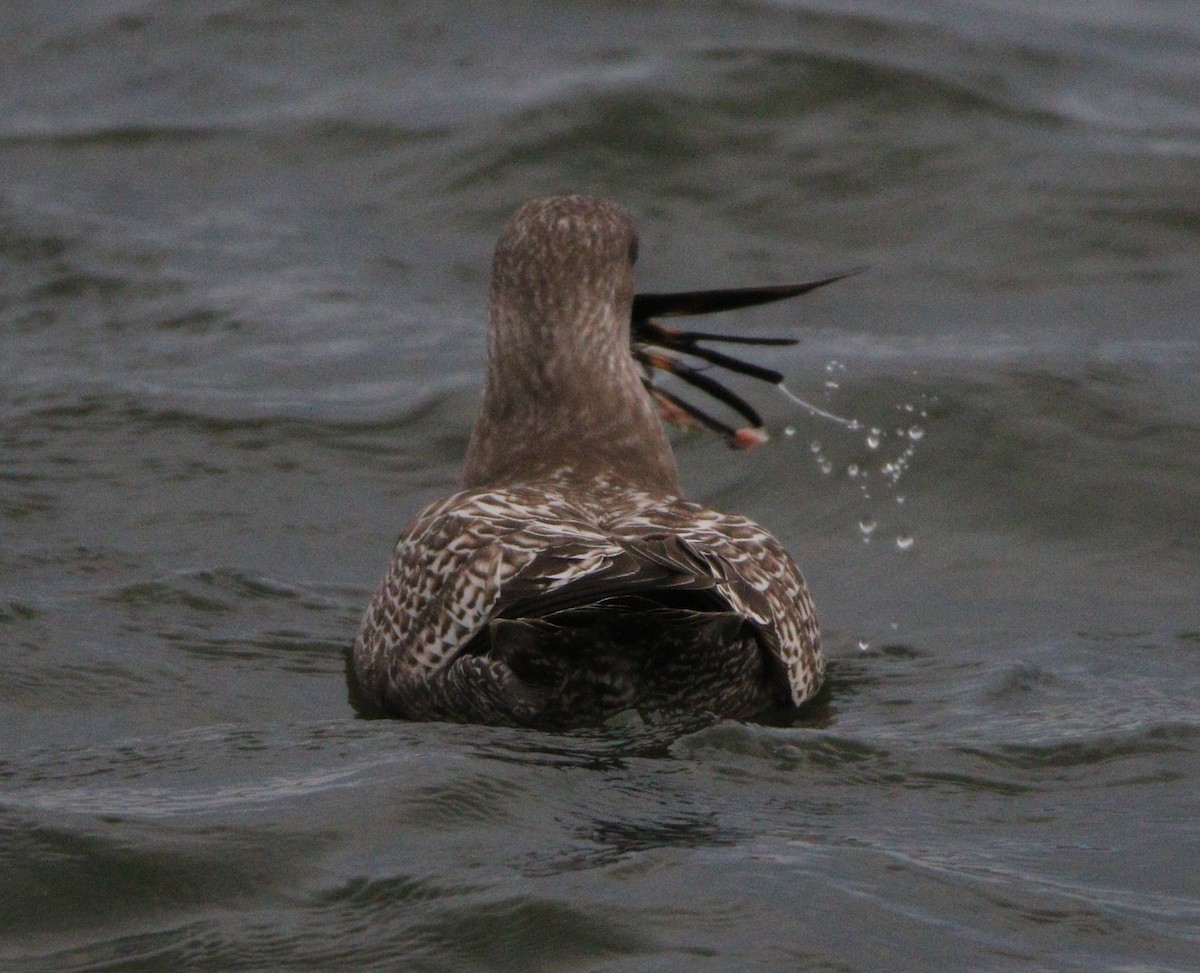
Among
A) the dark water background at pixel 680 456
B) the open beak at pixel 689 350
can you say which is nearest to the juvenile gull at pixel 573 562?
the dark water background at pixel 680 456

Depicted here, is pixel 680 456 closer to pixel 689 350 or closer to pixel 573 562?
pixel 689 350

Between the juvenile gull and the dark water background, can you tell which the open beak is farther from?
the dark water background

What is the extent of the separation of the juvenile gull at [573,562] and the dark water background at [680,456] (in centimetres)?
16

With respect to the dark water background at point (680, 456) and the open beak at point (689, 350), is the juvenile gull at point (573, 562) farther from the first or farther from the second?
the open beak at point (689, 350)

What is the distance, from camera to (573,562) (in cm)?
576

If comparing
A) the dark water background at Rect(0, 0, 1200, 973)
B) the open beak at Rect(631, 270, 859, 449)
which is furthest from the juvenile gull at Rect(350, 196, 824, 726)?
the open beak at Rect(631, 270, 859, 449)

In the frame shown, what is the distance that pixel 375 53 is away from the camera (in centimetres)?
1578

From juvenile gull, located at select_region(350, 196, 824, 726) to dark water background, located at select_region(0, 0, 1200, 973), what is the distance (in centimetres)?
16

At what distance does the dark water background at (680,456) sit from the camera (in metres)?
5.04

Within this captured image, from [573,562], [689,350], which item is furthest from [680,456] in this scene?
[573,562]

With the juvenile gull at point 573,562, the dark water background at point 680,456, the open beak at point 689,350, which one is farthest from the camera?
the open beak at point 689,350

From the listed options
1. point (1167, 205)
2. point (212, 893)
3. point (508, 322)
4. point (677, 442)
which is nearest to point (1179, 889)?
point (212, 893)

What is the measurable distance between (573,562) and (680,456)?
4.39m

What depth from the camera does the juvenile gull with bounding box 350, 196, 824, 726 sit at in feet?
19.0
